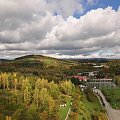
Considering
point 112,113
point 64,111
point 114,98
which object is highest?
point 64,111

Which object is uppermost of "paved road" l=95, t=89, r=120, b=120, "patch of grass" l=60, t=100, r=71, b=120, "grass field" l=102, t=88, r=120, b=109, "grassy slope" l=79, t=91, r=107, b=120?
"patch of grass" l=60, t=100, r=71, b=120

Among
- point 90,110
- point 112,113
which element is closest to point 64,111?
point 90,110

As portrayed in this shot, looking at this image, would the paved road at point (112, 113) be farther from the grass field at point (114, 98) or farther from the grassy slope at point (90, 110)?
→ the grassy slope at point (90, 110)

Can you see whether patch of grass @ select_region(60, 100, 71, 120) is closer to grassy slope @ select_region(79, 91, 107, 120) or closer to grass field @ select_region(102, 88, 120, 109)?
grassy slope @ select_region(79, 91, 107, 120)

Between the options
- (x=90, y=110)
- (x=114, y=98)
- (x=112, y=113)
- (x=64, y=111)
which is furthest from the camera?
(x=114, y=98)

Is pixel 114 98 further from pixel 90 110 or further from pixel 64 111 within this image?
pixel 64 111

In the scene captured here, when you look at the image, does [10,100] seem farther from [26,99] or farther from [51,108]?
[51,108]

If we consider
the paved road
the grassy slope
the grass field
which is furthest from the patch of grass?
the grass field

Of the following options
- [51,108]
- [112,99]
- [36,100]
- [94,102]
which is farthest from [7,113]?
[112,99]

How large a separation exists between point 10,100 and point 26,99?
8.11 m

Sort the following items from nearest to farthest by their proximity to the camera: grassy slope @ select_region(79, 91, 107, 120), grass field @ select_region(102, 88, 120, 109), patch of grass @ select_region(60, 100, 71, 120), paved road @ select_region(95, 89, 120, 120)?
patch of grass @ select_region(60, 100, 71, 120) → grassy slope @ select_region(79, 91, 107, 120) → paved road @ select_region(95, 89, 120, 120) → grass field @ select_region(102, 88, 120, 109)

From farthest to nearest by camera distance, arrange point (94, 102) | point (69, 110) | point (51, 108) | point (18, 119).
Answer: point (94, 102)
point (69, 110)
point (51, 108)
point (18, 119)

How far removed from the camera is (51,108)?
10938cm

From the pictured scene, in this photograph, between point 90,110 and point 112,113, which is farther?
point 112,113
